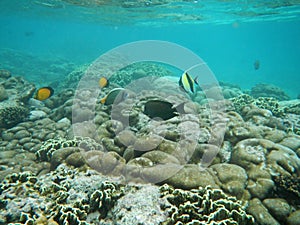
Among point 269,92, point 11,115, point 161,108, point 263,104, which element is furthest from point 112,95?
point 269,92

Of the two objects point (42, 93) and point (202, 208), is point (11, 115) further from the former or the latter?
point (202, 208)

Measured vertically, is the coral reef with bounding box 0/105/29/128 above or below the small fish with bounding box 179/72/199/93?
below

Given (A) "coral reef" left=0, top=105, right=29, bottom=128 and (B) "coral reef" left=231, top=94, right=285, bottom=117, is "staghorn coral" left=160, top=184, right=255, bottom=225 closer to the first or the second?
(B) "coral reef" left=231, top=94, right=285, bottom=117

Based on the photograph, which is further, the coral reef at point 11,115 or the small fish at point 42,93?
the coral reef at point 11,115

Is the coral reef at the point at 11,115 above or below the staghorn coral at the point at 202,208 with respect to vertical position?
below

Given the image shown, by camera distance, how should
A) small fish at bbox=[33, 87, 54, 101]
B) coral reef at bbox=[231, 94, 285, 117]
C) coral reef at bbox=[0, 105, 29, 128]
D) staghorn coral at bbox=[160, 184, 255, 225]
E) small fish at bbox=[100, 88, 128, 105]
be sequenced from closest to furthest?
staghorn coral at bbox=[160, 184, 255, 225] → small fish at bbox=[100, 88, 128, 105] → small fish at bbox=[33, 87, 54, 101] → coral reef at bbox=[0, 105, 29, 128] → coral reef at bbox=[231, 94, 285, 117]

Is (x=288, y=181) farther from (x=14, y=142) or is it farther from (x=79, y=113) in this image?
(x=14, y=142)

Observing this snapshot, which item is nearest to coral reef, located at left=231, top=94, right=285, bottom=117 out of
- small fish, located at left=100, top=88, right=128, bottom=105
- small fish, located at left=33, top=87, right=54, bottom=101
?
small fish, located at left=100, top=88, right=128, bottom=105

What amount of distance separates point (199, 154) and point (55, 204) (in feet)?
11.3

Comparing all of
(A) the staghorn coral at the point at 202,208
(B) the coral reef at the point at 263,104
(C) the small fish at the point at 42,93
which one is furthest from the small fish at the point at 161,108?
(B) the coral reef at the point at 263,104

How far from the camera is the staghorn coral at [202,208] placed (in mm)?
3486

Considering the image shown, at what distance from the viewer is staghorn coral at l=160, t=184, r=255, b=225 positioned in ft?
11.4

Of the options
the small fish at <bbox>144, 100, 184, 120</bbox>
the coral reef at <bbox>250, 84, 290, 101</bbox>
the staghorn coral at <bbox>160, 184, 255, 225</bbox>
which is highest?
the small fish at <bbox>144, 100, 184, 120</bbox>

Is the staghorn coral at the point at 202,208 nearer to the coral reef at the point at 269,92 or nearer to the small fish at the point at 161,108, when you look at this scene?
the small fish at the point at 161,108
